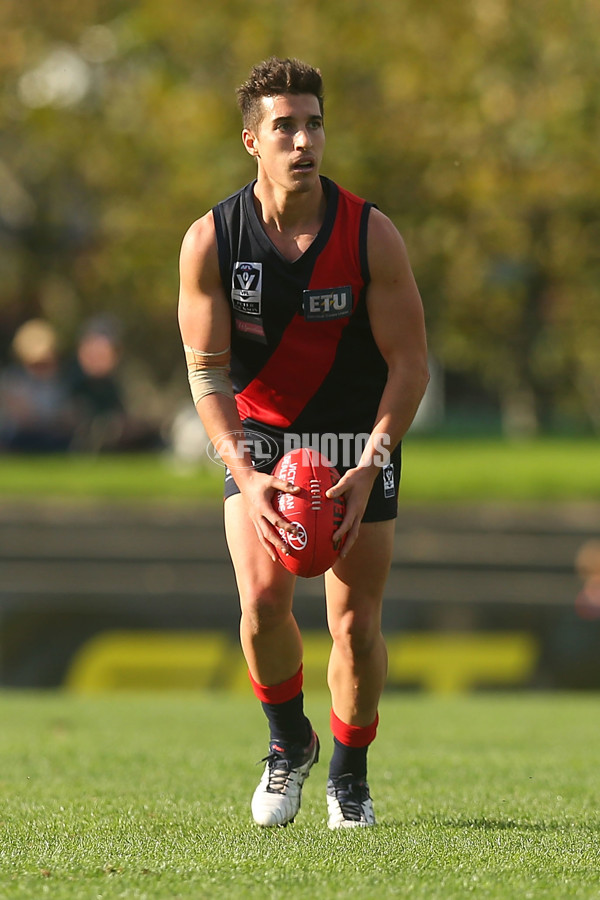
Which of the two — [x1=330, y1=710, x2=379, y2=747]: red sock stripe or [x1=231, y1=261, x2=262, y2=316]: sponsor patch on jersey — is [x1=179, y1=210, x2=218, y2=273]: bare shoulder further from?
[x1=330, y1=710, x2=379, y2=747]: red sock stripe

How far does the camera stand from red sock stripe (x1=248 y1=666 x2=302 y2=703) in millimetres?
4809

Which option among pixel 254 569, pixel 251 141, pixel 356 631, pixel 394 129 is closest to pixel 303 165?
pixel 251 141

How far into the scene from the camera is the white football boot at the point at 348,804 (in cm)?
455

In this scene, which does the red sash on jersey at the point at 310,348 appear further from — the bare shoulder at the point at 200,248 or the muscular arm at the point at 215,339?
the bare shoulder at the point at 200,248

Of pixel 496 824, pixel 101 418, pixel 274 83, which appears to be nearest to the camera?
pixel 274 83

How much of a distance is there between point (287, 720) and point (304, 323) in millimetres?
1515

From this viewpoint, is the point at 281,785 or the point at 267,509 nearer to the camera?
the point at 267,509

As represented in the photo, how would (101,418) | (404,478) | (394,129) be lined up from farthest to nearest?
(101,418), (404,478), (394,129)

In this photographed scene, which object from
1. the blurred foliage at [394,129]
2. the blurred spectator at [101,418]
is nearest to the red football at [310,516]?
the blurred foliage at [394,129]

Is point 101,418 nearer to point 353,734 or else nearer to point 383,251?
point 353,734

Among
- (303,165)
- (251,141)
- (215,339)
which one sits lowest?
(215,339)

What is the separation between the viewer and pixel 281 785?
15.5ft

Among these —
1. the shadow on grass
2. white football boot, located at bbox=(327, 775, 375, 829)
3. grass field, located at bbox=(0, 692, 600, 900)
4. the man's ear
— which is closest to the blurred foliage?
grass field, located at bbox=(0, 692, 600, 900)

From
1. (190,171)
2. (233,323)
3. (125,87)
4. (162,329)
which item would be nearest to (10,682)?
(233,323)
